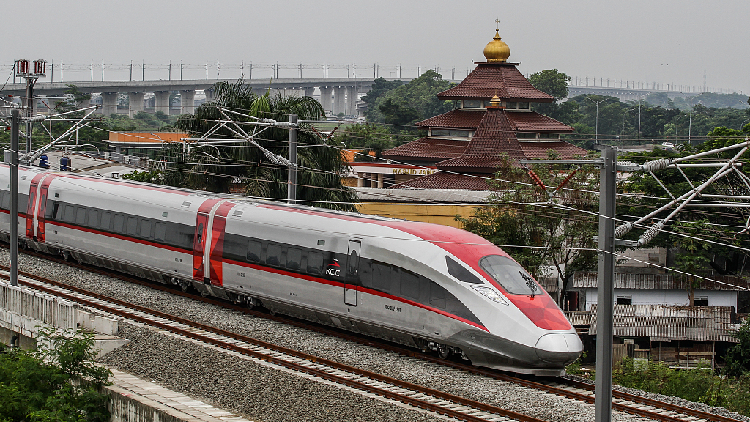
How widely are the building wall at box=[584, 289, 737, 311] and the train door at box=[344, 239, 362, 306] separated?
20244 mm

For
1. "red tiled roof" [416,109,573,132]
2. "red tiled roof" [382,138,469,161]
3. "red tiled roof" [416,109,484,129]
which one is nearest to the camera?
"red tiled roof" [382,138,469,161]

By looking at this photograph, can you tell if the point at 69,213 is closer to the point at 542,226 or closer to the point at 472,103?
the point at 542,226

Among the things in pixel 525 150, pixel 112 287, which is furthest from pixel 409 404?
pixel 525 150

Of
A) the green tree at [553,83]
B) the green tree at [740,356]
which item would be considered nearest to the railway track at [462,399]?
the green tree at [740,356]

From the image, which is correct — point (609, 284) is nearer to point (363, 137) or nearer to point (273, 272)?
point (273, 272)

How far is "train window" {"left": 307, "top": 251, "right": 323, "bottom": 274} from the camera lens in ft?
72.2

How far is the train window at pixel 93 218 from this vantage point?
29.7 metres

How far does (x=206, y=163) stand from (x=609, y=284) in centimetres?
2878

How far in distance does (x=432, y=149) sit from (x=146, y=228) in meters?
33.8

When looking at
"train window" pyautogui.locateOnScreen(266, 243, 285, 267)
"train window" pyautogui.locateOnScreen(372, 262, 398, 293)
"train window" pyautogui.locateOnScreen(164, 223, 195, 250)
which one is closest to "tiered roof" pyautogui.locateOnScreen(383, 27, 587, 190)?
"train window" pyautogui.locateOnScreen(164, 223, 195, 250)

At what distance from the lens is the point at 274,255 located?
23453mm

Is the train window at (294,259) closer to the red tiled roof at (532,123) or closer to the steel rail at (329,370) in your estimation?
the steel rail at (329,370)

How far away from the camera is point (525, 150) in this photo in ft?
187

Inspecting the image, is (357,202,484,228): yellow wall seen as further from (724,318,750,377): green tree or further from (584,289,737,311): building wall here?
(724,318,750,377): green tree
